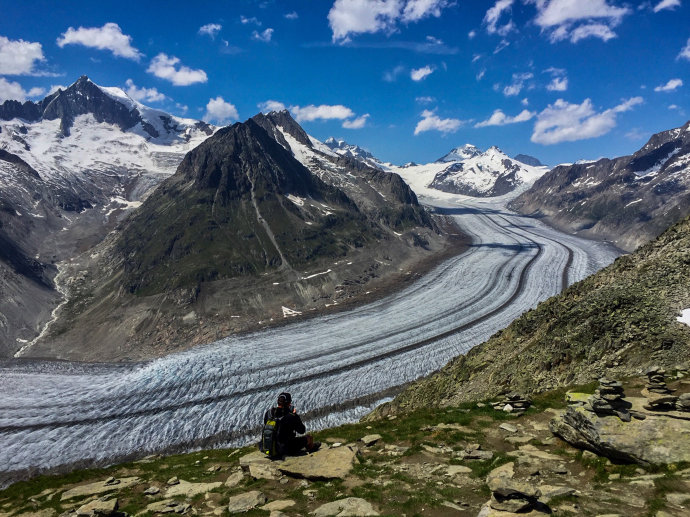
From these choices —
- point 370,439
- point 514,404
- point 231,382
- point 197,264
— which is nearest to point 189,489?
point 370,439

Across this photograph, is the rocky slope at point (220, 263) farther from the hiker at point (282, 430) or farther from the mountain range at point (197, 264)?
the hiker at point (282, 430)

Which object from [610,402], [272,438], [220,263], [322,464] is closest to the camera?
[610,402]

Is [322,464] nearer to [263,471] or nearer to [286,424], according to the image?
[286,424]

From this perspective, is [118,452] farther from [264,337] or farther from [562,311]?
[562,311]

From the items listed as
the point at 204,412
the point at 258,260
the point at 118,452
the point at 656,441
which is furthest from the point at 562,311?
the point at 258,260

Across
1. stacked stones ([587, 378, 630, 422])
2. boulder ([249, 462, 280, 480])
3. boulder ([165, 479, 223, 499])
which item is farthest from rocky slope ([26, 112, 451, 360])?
stacked stones ([587, 378, 630, 422])

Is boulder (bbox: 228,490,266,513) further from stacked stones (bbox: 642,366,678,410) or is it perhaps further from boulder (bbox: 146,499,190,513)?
stacked stones (bbox: 642,366,678,410)

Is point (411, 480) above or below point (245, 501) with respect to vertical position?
below

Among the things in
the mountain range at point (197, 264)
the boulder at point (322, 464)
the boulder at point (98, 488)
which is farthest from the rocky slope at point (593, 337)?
the mountain range at point (197, 264)
